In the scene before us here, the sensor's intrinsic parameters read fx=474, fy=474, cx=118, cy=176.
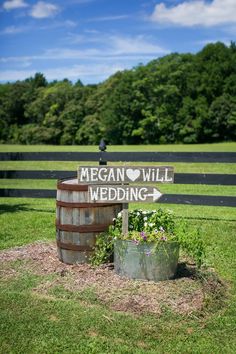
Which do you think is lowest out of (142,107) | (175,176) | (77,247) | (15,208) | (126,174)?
(15,208)

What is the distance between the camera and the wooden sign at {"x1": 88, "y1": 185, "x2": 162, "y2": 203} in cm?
569

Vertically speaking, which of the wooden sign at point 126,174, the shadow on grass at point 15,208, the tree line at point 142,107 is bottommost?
the shadow on grass at point 15,208

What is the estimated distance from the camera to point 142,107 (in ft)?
228

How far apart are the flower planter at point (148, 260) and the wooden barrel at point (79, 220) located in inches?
24.1

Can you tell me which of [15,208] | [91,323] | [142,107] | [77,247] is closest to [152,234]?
[77,247]

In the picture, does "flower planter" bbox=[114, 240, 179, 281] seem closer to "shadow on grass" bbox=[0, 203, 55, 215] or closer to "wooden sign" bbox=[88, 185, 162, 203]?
"wooden sign" bbox=[88, 185, 162, 203]

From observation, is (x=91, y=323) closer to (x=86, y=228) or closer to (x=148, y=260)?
(x=148, y=260)

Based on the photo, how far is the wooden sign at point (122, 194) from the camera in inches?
224

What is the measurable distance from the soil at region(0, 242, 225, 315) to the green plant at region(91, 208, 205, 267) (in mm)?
228

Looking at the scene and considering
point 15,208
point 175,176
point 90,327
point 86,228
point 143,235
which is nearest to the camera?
point 90,327

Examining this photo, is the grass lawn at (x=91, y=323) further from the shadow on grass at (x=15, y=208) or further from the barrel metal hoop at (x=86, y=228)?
the shadow on grass at (x=15, y=208)

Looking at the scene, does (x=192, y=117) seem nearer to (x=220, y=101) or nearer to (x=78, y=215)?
(x=220, y=101)

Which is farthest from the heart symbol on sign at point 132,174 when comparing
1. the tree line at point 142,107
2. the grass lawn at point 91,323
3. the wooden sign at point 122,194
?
the tree line at point 142,107

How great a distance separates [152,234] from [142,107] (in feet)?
213
